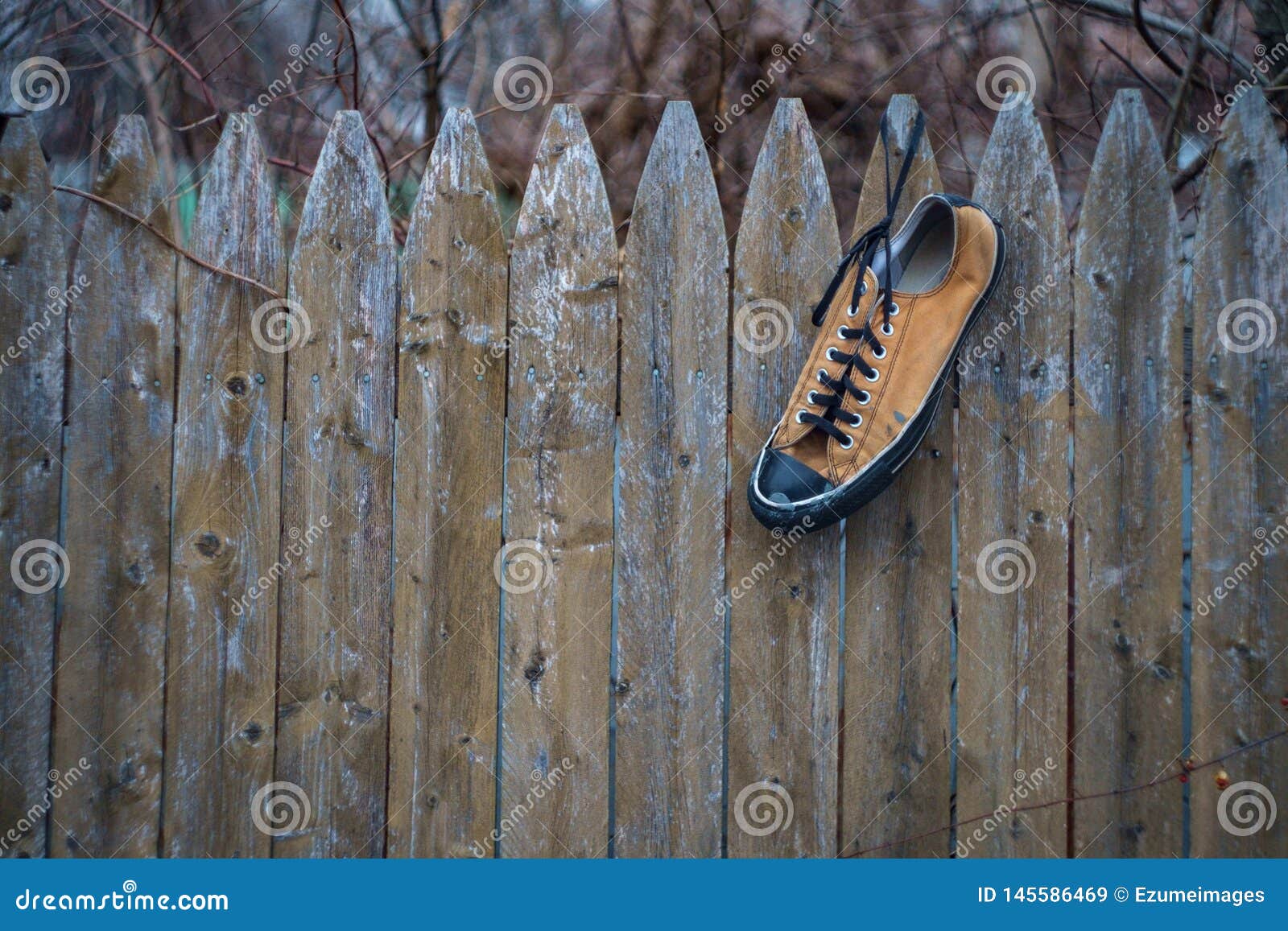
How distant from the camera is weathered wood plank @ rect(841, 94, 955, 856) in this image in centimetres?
167

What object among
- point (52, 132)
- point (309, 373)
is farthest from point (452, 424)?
point (52, 132)

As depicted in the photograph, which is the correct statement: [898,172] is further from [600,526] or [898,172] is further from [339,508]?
[339,508]

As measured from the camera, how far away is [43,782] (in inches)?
66.1

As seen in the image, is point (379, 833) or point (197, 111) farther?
point (197, 111)

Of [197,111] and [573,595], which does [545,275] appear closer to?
[573,595]

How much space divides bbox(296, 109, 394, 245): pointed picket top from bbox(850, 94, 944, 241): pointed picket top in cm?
113

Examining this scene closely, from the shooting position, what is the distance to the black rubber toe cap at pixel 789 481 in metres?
1.56

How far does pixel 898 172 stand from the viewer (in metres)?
1.69

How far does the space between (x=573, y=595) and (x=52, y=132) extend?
2.38 meters

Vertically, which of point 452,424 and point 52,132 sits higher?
point 52,132

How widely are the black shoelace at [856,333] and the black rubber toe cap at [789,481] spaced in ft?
0.30

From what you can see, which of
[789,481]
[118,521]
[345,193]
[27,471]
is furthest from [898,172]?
[27,471]

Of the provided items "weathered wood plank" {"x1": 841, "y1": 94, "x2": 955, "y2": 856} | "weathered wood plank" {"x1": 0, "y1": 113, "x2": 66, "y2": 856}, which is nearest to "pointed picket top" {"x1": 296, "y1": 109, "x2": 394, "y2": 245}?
Answer: "weathered wood plank" {"x1": 0, "y1": 113, "x2": 66, "y2": 856}

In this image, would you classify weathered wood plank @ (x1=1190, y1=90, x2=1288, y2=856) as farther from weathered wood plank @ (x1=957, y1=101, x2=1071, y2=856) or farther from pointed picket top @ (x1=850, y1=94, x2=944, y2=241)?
pointed picket top @ (x1=850, y1=94, x2=944, y2=241)
